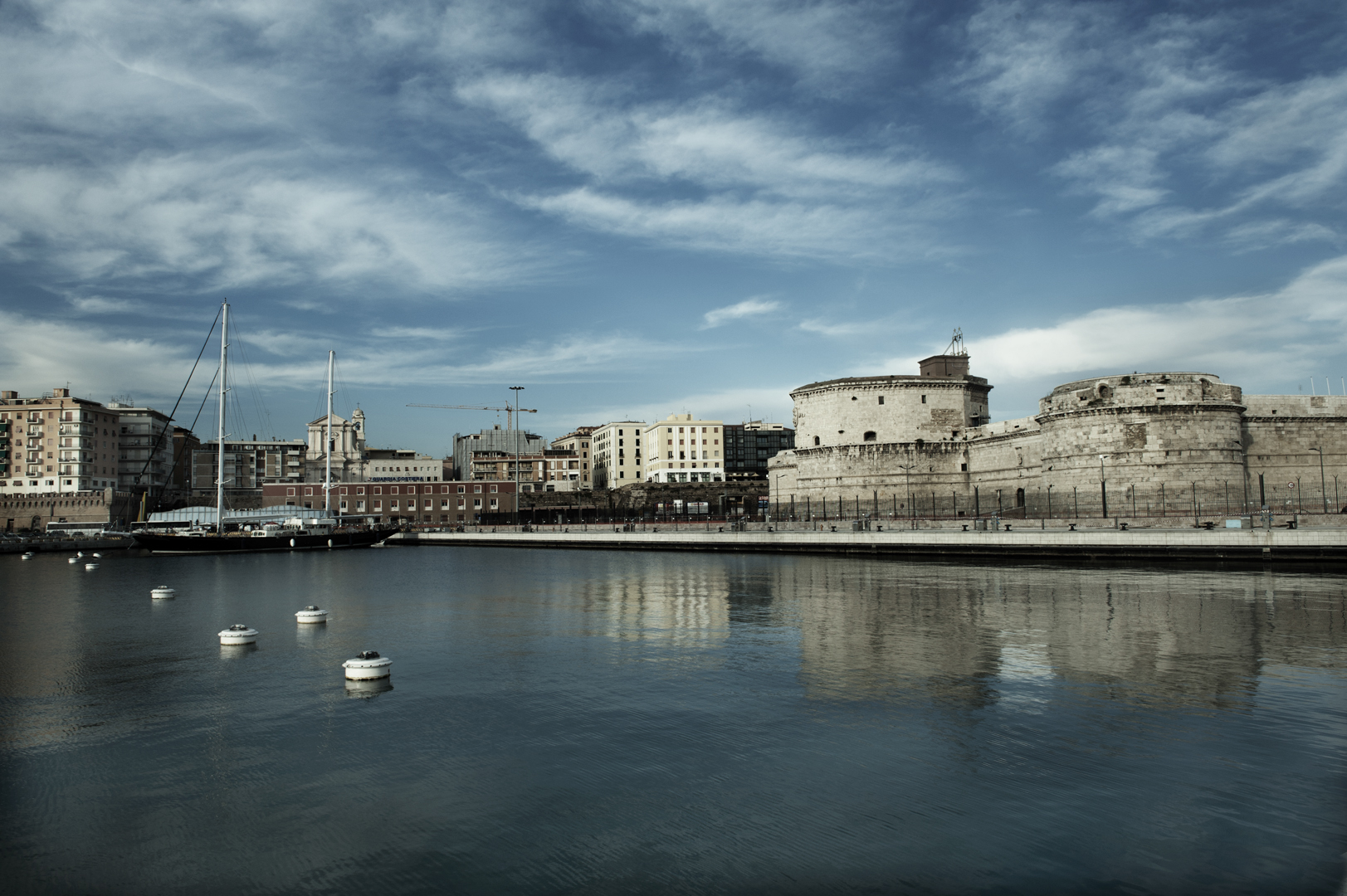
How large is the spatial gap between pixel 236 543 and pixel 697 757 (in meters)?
57.1

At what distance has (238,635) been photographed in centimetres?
1686

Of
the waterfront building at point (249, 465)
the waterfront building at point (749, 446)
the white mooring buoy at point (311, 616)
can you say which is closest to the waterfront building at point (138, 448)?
the waterfront building at point (249, 465)

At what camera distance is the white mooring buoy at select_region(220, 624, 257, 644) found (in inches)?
662

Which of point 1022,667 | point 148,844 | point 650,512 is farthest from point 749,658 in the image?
point 650,512

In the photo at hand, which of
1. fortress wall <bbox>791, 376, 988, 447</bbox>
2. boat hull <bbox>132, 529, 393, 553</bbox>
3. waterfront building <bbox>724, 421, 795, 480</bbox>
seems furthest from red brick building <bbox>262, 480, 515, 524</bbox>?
fortress wall <bbox>791, 376, 988, 447</bbox>

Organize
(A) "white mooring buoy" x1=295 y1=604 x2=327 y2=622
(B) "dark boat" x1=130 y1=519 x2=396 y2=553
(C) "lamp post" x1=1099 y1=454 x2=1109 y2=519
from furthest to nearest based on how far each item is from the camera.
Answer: (B) "dark boat" x1=130 y1=519 x2=396 y2=553 → (C) "lamp post" x1=1099 y1=454 x2=1109 y2=519 → (A) "white mooring buoy" x1=295 y1=604 x2=327 y2=622

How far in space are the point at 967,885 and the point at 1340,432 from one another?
152ft

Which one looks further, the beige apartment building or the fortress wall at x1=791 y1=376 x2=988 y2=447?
the beige apartment building

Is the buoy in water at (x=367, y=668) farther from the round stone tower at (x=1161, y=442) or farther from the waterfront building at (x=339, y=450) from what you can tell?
the waterfront building at (x=339, y=450)

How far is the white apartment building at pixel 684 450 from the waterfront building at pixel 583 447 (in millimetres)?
11920

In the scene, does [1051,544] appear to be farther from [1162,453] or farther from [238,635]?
[238,635]

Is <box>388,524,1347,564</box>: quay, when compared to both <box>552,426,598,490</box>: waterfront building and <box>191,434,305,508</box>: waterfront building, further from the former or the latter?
<box>191,434,305,508</box>: waterfront building

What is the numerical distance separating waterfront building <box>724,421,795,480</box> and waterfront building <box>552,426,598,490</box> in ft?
61.4

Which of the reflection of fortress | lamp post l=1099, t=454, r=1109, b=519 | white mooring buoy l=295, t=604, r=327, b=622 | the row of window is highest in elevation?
the row of window
